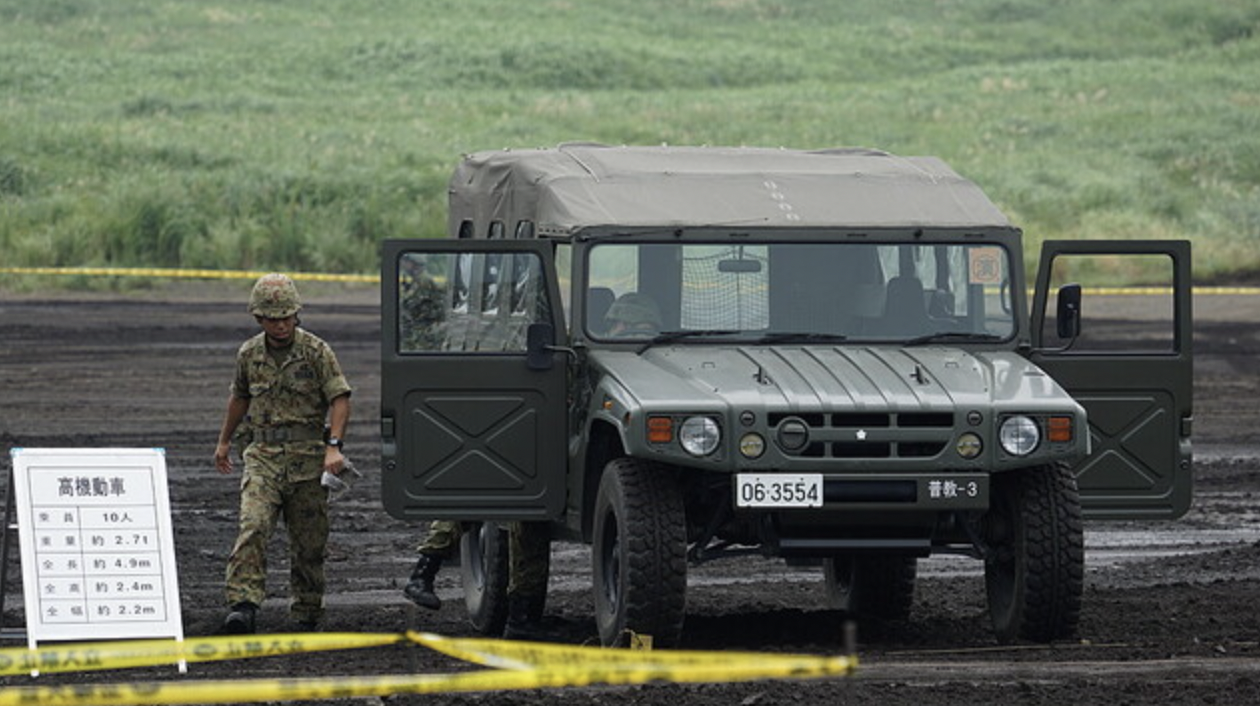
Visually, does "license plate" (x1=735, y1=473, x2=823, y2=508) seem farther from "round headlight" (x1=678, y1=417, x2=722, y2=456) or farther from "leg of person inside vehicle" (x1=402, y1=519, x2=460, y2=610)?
"leg of person inside vehicle" (x1=402, y1=519, x2=460, y2=610)

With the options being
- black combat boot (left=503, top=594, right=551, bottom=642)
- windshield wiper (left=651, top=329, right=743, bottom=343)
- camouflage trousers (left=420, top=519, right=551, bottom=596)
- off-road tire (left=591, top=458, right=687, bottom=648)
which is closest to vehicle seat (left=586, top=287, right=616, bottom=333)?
windshield wiper (left=651, top=329, right=743, bottom=343)

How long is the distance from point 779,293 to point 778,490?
1.50 m

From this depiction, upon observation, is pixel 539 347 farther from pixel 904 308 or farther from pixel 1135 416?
pixel 1135 416

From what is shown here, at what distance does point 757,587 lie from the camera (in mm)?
15242

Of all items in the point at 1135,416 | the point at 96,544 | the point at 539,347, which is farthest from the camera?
the point at 1135,416

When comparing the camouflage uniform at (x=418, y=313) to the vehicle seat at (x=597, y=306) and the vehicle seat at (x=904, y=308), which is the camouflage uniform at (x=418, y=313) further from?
the vehicle seat at (x=904, y=308)

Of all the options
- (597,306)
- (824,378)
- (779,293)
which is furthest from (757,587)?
(824,378)

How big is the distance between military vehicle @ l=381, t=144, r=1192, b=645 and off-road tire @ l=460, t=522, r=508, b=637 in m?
0.03

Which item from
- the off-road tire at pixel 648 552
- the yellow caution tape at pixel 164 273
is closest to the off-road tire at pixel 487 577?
the off-road tire at pixel 648 552

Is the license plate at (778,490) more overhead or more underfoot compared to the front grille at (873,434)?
more underfoot

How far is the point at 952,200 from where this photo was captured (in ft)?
42.5

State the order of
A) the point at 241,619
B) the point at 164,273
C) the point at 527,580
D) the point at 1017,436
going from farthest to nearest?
the point at 164,273 → the point at 527,580 → the point at 241,619 → the point at 1017,436

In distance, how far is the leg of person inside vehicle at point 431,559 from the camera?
14.2m

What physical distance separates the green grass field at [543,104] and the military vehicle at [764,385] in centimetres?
2684
